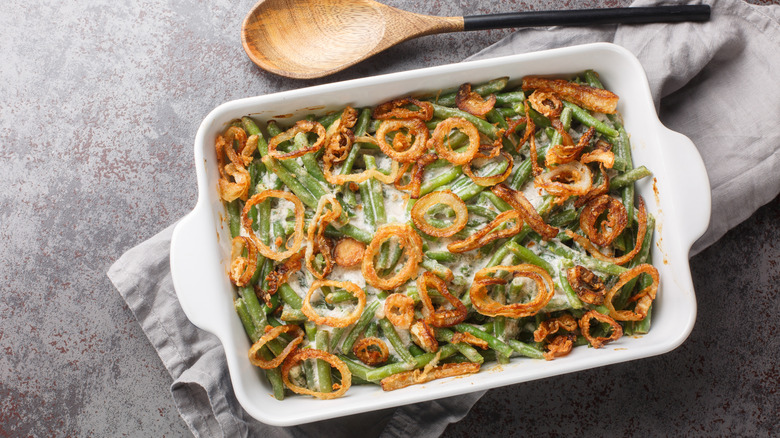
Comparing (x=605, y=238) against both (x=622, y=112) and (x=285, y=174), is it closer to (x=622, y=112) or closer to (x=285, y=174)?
(x=622, y=112)

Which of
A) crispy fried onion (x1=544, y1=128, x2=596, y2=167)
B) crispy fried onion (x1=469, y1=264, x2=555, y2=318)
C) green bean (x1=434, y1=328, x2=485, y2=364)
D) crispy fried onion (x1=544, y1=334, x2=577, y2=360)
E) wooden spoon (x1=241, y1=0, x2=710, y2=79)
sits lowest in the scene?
crispy fried onion (x1=544, y1=334, x2=577, y2=360)

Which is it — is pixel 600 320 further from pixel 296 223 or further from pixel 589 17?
pixel 589 17

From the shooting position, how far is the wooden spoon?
2.70m

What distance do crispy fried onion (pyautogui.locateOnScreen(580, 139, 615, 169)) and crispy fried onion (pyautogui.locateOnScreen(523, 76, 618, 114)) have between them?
0.49 ft

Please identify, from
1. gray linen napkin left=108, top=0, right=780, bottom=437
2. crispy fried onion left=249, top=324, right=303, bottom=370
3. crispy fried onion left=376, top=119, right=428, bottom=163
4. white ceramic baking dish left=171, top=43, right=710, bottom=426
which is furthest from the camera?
gray linen napkin left=108, top=0, right=780, bottom=437

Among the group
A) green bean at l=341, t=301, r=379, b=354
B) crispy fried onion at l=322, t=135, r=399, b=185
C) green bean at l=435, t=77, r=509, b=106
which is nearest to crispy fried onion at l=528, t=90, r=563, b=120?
green bean at l=435, t=77, r=509, b=106

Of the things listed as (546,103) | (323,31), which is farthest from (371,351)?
(323,31)

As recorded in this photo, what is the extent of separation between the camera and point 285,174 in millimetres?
2424

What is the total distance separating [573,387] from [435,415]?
2.39 ft

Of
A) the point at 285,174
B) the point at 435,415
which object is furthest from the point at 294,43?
the point at 435,415

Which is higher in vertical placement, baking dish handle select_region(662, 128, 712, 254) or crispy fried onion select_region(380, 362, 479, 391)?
baking dish handle select_region(662, 128, 712, 254)

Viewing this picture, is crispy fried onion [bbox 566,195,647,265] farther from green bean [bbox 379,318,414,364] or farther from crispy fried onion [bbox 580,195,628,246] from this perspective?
green bean [bbox 379,318,414,364]

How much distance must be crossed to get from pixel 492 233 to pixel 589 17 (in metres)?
1.24

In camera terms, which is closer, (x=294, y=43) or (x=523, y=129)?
(x=523, y=129)
